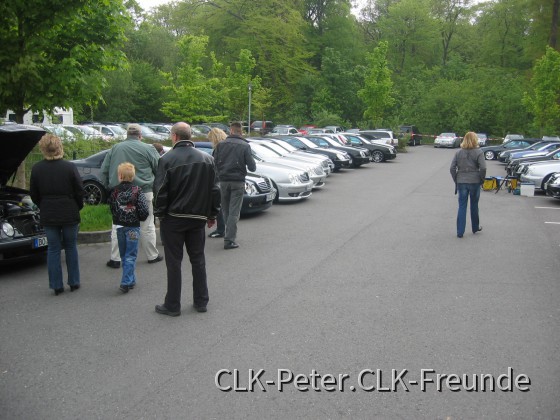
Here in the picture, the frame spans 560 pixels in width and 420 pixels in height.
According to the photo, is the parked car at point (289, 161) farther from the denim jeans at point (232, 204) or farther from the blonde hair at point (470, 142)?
the denim jeans at point (232, 204)

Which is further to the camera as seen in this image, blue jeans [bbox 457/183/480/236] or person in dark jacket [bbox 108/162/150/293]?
blue jeans [bbox 457/183/480/236]

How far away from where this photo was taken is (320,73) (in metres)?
59.0

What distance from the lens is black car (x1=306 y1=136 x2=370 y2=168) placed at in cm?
2731

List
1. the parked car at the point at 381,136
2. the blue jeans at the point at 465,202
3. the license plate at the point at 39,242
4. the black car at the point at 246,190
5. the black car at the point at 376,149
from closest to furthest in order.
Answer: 1. the license plate at the point at 39,242
2. the blue jeans at the point at 465,202
3. the black car at the point at 246,190
4. the black car at the point at 376,149
5. the parked car at the point at 381,136

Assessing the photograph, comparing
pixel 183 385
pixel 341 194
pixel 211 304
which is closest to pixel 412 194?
pixel 341 194

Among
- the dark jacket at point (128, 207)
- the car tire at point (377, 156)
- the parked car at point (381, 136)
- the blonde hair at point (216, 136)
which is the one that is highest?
the blonde hair at point (216, 136)

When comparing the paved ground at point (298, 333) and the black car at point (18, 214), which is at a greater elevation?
the black car at point (18, 214)

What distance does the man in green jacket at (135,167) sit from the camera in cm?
792

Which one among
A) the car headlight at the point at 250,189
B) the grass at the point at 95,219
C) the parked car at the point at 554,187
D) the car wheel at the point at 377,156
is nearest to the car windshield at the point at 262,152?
the car headlight at the point at 250,189

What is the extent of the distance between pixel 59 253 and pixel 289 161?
10.9 metres

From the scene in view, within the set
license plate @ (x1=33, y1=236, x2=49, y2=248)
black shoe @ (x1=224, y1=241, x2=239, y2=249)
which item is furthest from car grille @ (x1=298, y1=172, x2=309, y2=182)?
license plate @ (x1=33, y1=236, x2=49, y2=248)

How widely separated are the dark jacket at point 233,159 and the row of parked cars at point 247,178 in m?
2.25

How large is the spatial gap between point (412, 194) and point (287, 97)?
140 feet

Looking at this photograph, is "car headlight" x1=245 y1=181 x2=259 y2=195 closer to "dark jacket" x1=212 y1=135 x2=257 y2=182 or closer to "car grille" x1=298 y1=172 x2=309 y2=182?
"car grille" x1=298 y1=172 x2=309 y2=182
